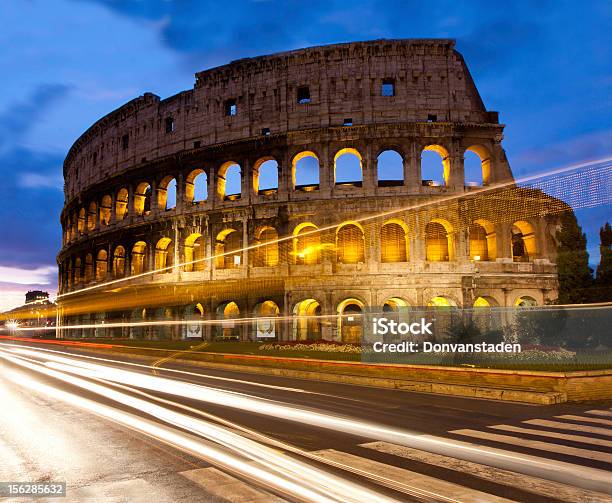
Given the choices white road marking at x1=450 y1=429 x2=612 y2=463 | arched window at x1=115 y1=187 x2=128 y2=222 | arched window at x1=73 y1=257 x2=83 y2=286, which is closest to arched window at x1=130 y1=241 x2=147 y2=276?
arched window at x1=115 y1=187 x2=128 y2=222

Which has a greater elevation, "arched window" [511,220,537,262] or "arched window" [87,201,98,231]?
"arched window" [87,201,98,231]

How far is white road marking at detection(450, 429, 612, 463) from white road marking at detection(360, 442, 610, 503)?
4.75 ft

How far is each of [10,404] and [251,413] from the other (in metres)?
5.52

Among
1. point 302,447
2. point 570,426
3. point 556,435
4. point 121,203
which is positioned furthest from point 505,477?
point 121,203

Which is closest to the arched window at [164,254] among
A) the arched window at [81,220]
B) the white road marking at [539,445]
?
the arched window at [81,220]

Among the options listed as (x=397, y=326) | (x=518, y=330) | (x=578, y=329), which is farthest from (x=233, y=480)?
(x=578, y=329)

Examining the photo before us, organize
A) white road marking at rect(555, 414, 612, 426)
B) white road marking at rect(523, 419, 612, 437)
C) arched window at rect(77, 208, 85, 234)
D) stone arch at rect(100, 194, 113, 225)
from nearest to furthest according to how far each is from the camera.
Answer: white road marking at rect(523, 419, 612, 437)
white road marking at rect(555, 414, 612, 426)
stone arch at rect(100, 194, 113, 225)
arched window at rect(77, 208, 85, 234)

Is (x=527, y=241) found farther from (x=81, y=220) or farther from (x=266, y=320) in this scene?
(x=81, y=220)

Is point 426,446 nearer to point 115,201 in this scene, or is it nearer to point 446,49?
point 446,49

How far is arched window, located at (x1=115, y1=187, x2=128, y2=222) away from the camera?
42469 millimetres

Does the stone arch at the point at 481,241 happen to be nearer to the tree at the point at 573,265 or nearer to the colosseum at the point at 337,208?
the colosseum at the point at 337,208

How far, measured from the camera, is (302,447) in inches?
263

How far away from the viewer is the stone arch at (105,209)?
1764 inches

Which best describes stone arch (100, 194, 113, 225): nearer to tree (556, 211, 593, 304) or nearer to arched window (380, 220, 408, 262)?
arched window (380, 220, 408, 262)
